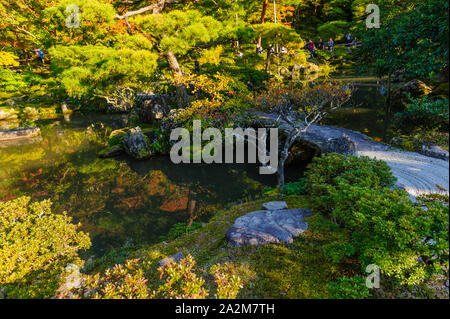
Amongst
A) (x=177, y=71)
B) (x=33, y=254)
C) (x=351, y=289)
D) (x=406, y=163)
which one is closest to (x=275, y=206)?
(x=351, y=289)

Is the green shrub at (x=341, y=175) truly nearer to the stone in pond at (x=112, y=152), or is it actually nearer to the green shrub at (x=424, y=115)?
the green shrub at (x=424, y=115)

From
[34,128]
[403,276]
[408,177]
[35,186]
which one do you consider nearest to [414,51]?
[403,276]

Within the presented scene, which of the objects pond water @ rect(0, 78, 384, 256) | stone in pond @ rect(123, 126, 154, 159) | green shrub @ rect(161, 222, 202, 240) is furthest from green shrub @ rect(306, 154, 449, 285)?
stone in pond @ rect(123, 126, 154, 159)

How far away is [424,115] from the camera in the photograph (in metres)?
4.56

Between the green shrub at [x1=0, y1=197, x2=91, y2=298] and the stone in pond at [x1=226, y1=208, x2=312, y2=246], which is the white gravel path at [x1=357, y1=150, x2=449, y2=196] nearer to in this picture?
the stone in pond at [x1=226, y1=208, x2=312, y2=246]

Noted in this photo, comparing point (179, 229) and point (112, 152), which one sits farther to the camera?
point (112, 152)

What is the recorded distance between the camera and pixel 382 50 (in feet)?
15.3

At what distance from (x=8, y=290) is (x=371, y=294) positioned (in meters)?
6.06

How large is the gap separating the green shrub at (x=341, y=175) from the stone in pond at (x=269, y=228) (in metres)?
0.62

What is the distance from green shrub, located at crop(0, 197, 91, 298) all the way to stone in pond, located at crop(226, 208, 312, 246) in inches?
141

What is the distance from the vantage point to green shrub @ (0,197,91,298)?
13.3ft

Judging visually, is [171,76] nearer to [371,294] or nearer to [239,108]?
[239,108]

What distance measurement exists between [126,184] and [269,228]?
8721mm

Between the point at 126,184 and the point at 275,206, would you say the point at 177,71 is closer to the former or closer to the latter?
the point at 126,184
